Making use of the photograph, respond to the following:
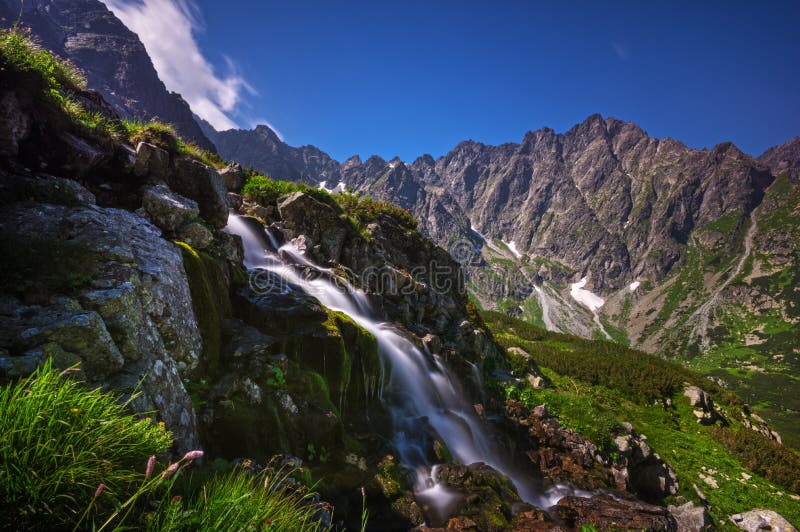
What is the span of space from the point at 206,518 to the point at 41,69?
988 centimetres

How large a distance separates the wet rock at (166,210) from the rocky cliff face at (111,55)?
16782cm

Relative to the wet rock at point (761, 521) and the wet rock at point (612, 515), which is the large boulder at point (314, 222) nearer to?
the wet rock at point (612, 515)

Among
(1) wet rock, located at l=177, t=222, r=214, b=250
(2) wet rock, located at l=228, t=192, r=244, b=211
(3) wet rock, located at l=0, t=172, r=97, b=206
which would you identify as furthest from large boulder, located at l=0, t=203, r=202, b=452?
(2) wet rock, located at l=228, t=192, r=244, b=211

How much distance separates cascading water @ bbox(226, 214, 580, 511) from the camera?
1046cm

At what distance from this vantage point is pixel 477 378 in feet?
49.6

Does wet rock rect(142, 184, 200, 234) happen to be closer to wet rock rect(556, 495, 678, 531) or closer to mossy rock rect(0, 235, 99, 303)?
mossy rock rect(0, 235, 99, 303)

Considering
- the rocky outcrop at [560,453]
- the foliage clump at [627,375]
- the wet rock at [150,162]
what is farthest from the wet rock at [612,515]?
the foliage clump at [627,375]

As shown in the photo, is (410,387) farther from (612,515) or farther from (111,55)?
(111,55)

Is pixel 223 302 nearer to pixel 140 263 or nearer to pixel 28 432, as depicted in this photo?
pixel 140 263

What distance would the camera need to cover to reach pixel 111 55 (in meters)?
169

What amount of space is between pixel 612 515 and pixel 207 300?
1138 cm

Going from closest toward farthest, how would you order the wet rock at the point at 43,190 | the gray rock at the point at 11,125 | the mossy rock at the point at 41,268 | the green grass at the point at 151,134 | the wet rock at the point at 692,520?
the mossy rock at the point at 41,268 → the wet rock at the point at 43,190 → the gray rock at the point at 11,125 → the wet rock at the point at 692,520 → the green grass at the point at 151,134

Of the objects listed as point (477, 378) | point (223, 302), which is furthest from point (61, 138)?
point (477, 378)

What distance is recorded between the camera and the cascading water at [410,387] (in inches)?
412
